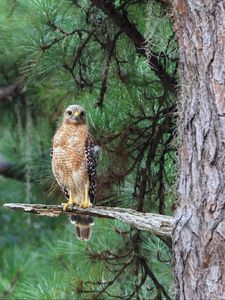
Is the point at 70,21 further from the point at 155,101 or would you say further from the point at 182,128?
the point at 182,128

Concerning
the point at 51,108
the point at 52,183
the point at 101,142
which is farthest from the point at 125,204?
the point at 51,108

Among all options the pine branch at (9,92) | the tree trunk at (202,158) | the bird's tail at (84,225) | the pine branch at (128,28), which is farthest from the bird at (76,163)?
the pine branch at (9,92)

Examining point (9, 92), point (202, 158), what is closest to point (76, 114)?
point (202, 158)

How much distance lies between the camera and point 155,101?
198 inches

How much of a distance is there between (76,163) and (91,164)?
6.0 inches

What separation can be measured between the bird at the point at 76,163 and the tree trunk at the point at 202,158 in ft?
4.15

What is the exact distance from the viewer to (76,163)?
17.6 feet

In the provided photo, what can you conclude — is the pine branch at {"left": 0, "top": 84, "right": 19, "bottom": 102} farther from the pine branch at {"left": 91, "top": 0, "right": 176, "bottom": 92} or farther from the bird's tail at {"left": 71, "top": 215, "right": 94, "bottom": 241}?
the pine branch at {"left": 91, "top": 0, "right": 176, "bottom": 92}

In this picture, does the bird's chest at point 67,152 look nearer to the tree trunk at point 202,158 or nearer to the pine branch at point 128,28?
the pine branch at point 128,28

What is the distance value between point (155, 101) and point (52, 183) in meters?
0.99

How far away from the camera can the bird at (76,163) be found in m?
5.19

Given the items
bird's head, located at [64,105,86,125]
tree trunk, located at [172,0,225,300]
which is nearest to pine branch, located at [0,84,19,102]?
bird's head, located at [64,105,86,125]

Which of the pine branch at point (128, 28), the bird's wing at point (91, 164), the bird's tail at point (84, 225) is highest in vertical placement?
the pine branch at point (128, 28)

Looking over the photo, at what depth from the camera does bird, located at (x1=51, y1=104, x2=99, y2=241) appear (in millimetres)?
5188
